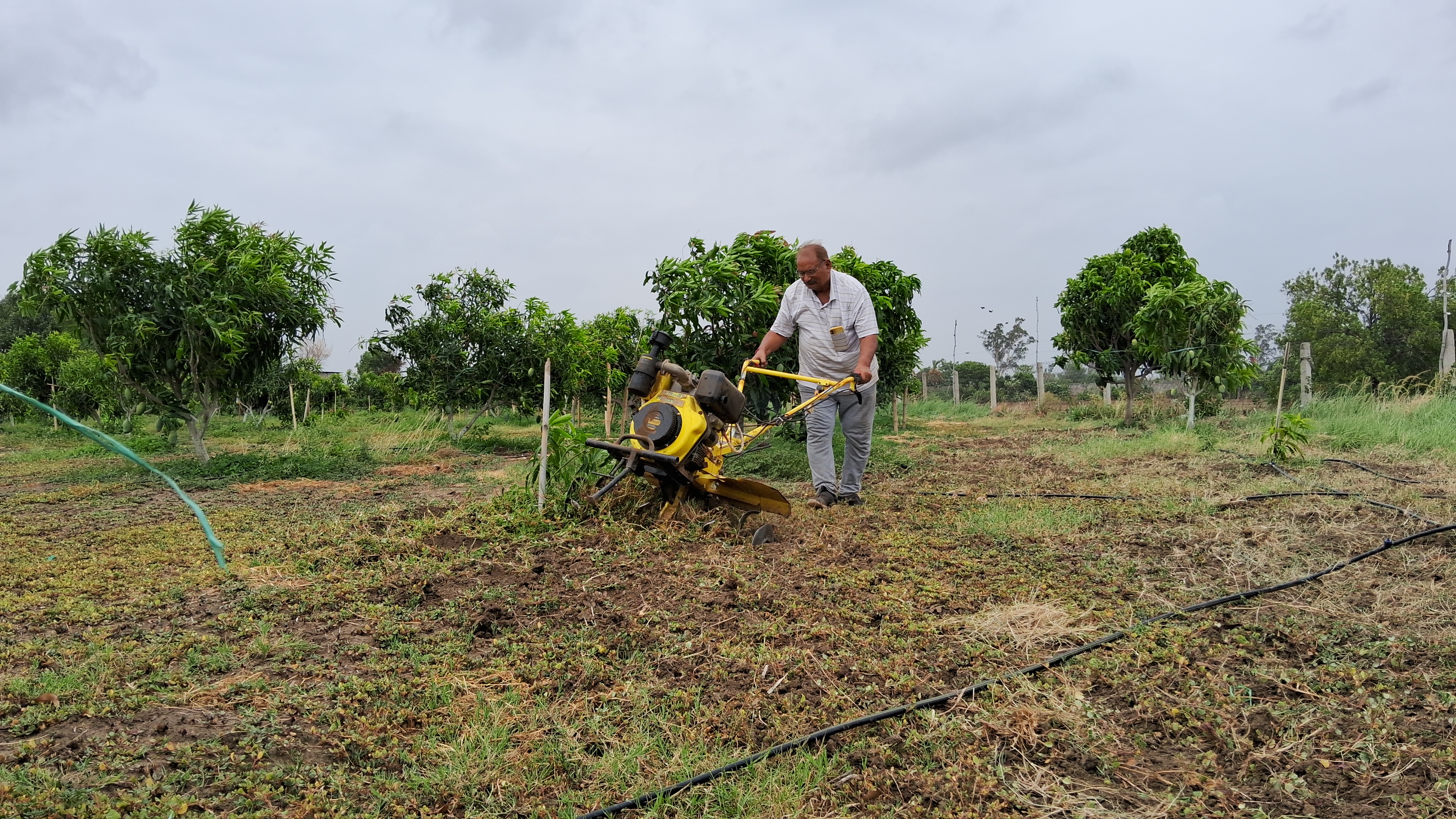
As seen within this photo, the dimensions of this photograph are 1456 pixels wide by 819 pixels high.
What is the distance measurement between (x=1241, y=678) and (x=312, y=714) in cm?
256

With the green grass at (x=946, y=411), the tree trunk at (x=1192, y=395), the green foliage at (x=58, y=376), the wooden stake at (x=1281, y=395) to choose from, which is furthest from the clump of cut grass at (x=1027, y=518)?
the green grass at (x=946, y=411)

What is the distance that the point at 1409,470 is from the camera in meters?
6.37

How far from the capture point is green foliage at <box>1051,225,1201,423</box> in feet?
48.3

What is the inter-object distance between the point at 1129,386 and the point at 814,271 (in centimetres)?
1193

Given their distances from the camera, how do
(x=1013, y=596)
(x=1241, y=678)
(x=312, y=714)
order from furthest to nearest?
(x=1013, y=596) < (x=1241, y=678) < (x=312, y=714)

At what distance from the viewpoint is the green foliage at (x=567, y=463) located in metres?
4.72

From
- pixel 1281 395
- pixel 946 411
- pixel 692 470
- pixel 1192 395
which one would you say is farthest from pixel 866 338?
pixel 946 411

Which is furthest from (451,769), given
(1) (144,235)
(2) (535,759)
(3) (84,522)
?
(1) (144,235)

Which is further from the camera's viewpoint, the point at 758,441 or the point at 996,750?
the point at 758,441

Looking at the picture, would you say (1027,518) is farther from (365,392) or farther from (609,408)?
(365,392)

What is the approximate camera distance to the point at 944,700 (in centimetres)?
236

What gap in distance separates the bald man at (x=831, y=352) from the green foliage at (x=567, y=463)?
3.98ft

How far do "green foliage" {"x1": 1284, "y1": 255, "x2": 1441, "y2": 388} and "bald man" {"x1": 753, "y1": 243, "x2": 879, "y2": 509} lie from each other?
18874 millimetres

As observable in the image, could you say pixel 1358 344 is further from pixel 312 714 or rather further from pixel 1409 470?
pixel 312 714
